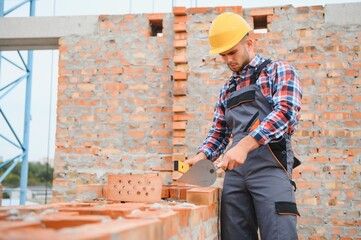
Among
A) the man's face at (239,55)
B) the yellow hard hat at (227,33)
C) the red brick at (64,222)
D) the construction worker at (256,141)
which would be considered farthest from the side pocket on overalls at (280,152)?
the red brick at (64,222)

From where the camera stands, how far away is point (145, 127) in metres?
4.71

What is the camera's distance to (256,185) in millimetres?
2436

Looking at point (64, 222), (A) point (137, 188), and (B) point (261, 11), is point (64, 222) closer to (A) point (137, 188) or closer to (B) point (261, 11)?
(A) point (137, 188)

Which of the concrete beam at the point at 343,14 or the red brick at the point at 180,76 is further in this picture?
the red brick at the point at 180,76

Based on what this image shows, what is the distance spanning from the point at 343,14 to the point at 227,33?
7.63 ft

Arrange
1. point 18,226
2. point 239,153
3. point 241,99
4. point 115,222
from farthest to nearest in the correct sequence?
point 241,99 → point 239,153 → point 115,222 → point 18,226

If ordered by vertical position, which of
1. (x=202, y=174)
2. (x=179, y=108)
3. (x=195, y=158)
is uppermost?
(x=179, y=108)

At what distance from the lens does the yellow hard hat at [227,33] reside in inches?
102

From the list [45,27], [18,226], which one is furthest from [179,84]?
[18,226]

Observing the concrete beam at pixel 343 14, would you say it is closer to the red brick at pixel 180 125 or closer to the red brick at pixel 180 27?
the red brick at pixel 180 27

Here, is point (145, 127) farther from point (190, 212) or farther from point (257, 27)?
point (190, 212)

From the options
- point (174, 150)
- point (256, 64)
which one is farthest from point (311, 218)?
point (256, 64)

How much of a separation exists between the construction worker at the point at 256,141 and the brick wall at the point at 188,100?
1.74m

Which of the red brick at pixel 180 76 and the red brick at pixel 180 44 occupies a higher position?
the red brick at pixel 180 44
